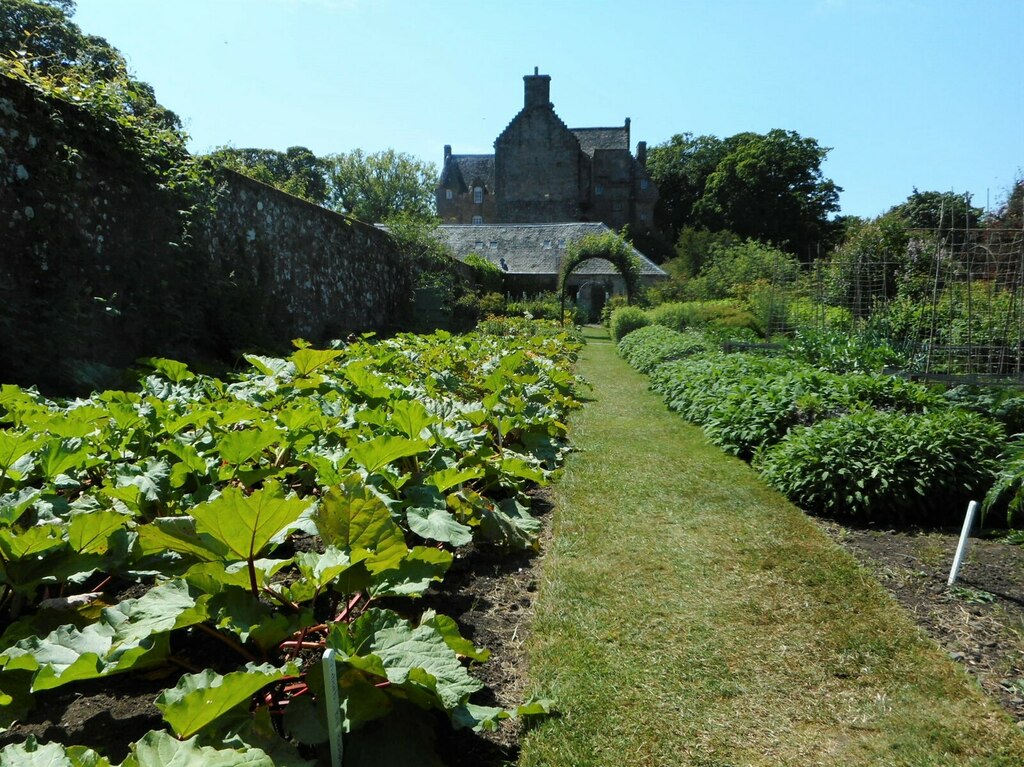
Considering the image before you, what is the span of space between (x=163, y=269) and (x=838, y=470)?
21.6 feet

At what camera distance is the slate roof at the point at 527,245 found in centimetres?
3644

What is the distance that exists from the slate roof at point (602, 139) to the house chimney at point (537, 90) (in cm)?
663

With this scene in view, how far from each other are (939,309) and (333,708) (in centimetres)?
1271

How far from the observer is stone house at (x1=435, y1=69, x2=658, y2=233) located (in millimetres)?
48969

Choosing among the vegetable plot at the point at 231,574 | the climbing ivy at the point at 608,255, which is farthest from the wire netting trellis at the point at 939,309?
the climbing ivy at the point at 608,255

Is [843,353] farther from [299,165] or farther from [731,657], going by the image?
[299,165]

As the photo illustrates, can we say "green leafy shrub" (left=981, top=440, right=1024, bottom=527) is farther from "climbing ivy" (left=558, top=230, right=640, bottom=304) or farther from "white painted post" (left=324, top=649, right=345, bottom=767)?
"climbing ivy" (left=558, top=230, right=640, bottom=304)

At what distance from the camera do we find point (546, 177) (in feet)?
162

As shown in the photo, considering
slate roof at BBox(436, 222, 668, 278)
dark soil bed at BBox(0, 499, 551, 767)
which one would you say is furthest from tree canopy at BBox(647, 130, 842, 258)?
dark soil bed at BBox(0, 499, 551, 767)

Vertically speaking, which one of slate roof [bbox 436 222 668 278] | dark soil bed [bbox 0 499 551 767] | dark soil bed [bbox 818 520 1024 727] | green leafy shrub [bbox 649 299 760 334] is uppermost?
slate roof [bbox 436 222 668 278]

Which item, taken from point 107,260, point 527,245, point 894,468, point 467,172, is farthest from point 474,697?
point 467,172

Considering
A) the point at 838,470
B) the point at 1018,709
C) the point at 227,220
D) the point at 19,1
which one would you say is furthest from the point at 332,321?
the point at 19,1

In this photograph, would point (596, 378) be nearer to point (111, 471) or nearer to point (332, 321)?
point (332, 321)

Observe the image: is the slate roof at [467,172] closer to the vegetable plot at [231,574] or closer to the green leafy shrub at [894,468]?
the green leafy shrub at [894,468]
